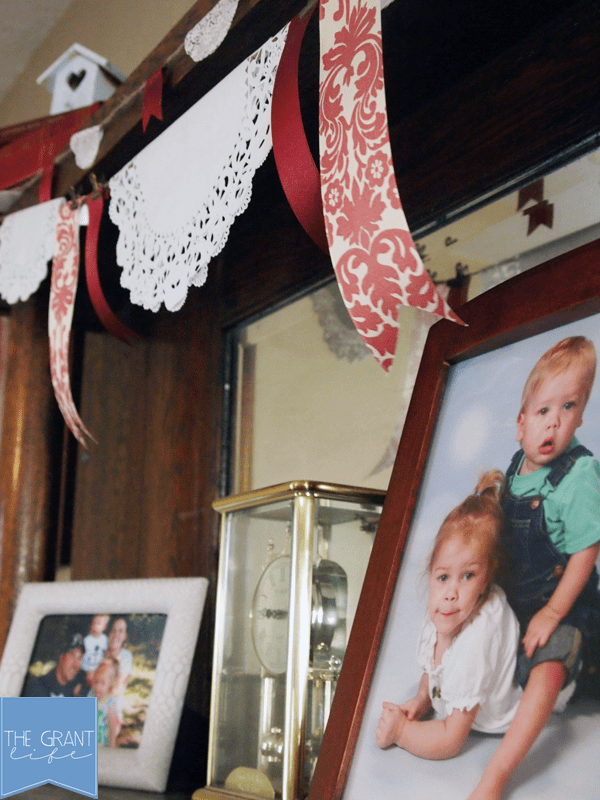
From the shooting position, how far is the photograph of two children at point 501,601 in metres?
0.48

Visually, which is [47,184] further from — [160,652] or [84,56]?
[160,652]

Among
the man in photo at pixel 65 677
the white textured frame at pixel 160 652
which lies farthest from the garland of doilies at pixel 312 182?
the man in photo at pixel 65 677

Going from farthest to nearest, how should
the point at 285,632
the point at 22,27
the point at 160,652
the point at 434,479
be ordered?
the point at 22,27
the point at 160,652
the point at 285,632
the point at 434,479

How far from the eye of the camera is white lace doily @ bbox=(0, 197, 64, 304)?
117 centimetres

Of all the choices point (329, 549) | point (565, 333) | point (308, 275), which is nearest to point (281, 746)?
point (329, 549)

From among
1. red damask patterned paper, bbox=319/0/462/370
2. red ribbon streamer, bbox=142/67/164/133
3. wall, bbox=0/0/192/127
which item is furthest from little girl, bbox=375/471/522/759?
wall, bbox=0/0/192/127

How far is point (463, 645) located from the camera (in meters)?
0.55

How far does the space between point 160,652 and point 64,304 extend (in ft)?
1.58

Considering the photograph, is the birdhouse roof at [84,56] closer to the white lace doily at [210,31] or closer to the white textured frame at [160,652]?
the white lace doily at [210,31]

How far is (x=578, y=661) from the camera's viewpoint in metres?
0.48

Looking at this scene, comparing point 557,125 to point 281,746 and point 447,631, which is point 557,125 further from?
point 281,746

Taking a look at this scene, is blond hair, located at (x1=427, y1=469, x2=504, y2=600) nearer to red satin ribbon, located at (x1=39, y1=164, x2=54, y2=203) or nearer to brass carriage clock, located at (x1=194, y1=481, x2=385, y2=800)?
brass carriage clock, located at (x1=194, y1=481, x2=385, y2=800)

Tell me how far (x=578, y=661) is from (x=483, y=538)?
0.37 feet

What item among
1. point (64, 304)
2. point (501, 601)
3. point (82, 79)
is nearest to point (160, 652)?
point (64, 304)
